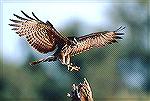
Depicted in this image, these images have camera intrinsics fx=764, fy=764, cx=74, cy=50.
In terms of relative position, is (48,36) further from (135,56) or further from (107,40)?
(135,56)

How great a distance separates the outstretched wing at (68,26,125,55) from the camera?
27.2 ft

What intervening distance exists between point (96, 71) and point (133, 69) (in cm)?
501

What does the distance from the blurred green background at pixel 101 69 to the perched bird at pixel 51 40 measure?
94.8ft

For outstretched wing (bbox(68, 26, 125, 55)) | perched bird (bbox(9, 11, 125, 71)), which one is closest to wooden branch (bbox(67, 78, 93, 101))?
perched bird (bbox(9, 11, 125, 71))

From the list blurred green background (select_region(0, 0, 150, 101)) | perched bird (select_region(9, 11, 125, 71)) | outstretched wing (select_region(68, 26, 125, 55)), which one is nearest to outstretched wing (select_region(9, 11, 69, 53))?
perched bird (select_region(9, 11, 125, 71))

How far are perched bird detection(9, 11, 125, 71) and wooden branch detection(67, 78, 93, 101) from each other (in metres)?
0.93

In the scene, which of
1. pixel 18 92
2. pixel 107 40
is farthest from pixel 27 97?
pixel 107 40

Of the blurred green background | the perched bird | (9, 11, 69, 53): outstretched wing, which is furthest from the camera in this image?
the blurred green background

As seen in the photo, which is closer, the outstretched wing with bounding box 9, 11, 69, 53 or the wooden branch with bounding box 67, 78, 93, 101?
the wooden branch with bounding box 67, 78, 93, 101

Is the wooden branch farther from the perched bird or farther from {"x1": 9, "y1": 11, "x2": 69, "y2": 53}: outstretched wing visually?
{"x1": 9, "y1": 11, "x2": 69, "y2": 53}: outstretched wing

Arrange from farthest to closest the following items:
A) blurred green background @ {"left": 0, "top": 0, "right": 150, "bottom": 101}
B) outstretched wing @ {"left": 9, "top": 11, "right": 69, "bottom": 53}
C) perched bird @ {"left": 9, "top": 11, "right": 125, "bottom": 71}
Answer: blurred green background @ {"left": 0, "top": 0, "right": 150, "bottom": 101}
outstretched wing @ {"left": 9, "top": 11, "right": 69, "bottom": 53}
perched bird @ {"left": 9, "top": 11, "right": 125, "bottom": 71}

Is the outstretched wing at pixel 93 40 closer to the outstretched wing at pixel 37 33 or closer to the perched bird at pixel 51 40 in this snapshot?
the perched bird at pixel 51 40

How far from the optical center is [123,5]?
45.0m

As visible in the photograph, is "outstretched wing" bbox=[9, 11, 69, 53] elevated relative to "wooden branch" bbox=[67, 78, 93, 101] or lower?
elevated
